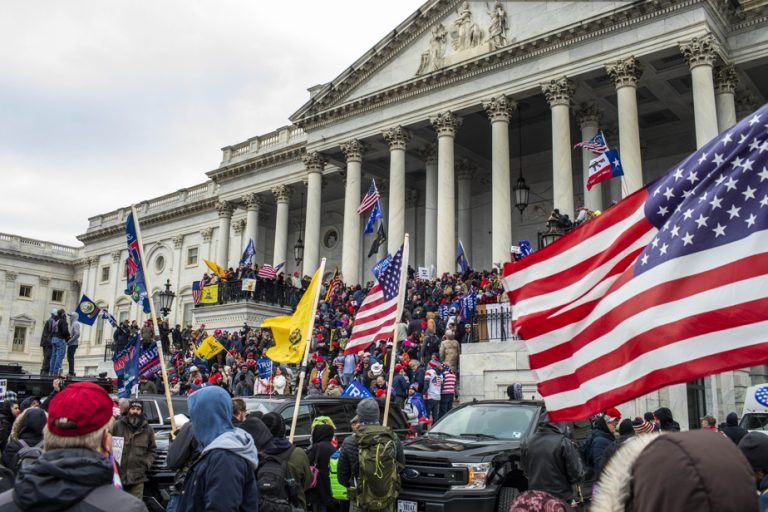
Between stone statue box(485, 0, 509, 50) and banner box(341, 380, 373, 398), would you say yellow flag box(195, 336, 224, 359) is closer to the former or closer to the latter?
banner box(341, 380, 373, 398)

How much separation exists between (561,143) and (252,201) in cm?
2327

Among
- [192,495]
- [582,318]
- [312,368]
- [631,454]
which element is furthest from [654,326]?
[312,368]

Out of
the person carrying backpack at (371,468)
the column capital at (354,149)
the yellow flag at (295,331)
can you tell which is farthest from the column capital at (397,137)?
the person carrying backpack at (371,468)

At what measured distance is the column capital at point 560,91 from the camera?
2728 cm

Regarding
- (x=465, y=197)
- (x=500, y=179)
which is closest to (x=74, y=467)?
(x=500, y=179)

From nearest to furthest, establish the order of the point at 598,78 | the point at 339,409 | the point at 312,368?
1. the point at 339,409
2. the point at 312,368
3. the point at 598,78

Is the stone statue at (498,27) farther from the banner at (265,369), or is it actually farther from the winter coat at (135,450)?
the winter coat at (135,450)

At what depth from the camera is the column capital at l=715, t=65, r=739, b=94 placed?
25.5m

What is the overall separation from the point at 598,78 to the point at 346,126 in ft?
41.0

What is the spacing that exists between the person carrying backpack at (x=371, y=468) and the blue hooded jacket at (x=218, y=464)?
2.75m

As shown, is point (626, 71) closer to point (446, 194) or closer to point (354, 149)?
point (446, 194)

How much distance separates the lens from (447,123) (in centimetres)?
3088

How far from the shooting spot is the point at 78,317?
23.8 m

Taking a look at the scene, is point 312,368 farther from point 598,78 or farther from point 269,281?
point 598,78
